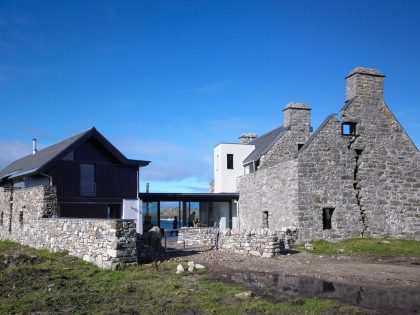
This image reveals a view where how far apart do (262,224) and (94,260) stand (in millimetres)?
14755

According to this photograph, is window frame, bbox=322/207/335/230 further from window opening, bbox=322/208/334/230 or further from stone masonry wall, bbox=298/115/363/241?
stone masonry wall, bbox=298/115/363/241

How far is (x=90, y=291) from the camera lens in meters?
11.6

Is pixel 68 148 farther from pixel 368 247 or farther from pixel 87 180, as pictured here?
pixel 368 247

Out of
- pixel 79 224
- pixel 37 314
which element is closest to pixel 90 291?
pixel 37 314

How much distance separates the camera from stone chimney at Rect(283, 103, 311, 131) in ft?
102

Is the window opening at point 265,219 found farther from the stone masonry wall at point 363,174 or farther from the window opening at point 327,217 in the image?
the stone masonry wall at point 363,174

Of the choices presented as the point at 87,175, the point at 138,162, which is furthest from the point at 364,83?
the point at 87,175

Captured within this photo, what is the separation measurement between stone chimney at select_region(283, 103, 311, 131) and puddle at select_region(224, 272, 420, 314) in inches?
732

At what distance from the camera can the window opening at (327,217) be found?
2472cm

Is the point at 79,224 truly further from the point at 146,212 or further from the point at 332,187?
the point at 146,212

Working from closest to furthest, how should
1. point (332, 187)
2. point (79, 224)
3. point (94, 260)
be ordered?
point (94, 260) < point (79, 224) < point (332, 187)

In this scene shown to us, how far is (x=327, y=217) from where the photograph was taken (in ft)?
81.5

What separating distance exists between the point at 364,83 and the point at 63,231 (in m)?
18.2

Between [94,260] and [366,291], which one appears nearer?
[366,291]
